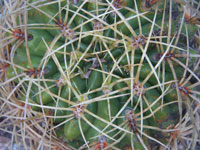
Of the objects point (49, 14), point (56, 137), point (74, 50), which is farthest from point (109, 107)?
point (49, 14)

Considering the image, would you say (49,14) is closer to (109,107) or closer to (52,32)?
(52,32)

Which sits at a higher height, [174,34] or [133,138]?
[174,34]

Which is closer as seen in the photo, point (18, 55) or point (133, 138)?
point (133, 138)

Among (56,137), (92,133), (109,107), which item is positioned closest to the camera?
(109,107)

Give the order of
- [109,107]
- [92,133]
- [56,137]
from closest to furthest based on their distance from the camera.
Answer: [109,107] < [92,133] < [56,137]

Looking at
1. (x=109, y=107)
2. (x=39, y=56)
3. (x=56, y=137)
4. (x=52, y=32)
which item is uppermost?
(x=52, y=32)

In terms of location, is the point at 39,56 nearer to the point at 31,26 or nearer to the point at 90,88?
the point at 31,26
